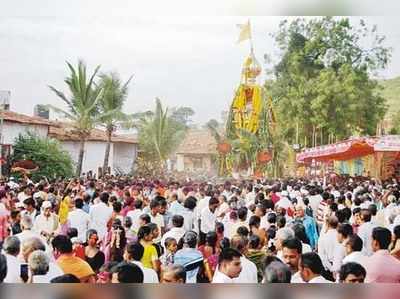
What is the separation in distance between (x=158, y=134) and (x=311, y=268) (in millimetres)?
1368

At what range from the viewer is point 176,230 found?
188 inches

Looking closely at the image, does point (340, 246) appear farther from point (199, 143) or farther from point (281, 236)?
point (199, 143)

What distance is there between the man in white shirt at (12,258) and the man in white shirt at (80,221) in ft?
1.26

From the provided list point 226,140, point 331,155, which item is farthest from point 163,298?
point 331,155

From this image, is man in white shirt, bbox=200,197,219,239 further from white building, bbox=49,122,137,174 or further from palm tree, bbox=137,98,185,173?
white building, bbox=49,122,137,174

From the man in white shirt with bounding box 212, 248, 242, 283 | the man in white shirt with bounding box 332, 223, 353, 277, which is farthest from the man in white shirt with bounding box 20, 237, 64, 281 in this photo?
the man in white shirt with bounding box 332, 223, 353, 277

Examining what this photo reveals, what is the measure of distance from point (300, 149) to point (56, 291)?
6.24ft

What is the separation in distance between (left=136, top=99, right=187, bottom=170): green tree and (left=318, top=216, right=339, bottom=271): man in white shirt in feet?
3.87

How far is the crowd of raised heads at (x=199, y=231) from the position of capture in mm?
4527

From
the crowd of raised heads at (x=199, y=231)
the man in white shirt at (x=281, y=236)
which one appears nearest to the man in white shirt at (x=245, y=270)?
the crowd of raised heads at (x=199, y=231)

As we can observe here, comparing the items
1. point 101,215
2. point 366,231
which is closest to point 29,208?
point 101,215

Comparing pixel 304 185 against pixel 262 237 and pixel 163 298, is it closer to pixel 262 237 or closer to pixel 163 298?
pixel 262 237

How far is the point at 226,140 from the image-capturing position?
16.1 feet

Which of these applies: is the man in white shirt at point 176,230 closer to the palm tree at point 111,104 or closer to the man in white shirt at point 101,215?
the man in white shirt at point 101,215
